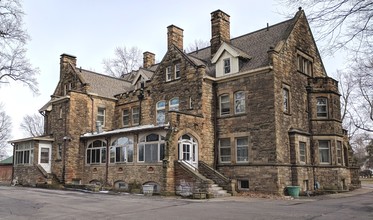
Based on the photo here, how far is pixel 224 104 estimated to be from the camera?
2655 cm

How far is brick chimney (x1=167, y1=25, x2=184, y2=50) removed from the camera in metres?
30.7

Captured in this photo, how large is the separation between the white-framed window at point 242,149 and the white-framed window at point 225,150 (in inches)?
28.6

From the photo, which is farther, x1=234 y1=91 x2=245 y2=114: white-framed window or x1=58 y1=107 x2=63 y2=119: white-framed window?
x1=58 y1=107 x2=63 y2=119: white-framed window

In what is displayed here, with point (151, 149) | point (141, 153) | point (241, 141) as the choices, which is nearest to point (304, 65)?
point (241, 141)

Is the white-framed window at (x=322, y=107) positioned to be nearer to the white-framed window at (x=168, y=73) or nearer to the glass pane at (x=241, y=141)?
the glass pane at (x=241, y=141)

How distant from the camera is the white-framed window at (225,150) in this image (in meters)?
25.7

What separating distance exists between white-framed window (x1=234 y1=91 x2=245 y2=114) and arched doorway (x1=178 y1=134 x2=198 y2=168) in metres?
3.64

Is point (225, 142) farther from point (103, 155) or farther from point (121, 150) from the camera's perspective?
point (103, 155)

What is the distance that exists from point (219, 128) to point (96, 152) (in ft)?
33.9

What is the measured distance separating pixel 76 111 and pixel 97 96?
7.98 ft

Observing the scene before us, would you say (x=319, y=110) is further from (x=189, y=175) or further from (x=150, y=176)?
(x=150, y=176)

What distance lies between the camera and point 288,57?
2580 cm

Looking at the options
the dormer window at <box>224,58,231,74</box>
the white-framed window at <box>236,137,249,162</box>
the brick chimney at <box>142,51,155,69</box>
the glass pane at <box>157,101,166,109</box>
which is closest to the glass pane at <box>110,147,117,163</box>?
the glass pane at <box>157,101,166,109</box>

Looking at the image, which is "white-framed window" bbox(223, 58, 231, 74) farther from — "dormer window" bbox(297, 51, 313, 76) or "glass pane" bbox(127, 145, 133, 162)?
"glass pane" bbox(127, 145, 133, 162)
